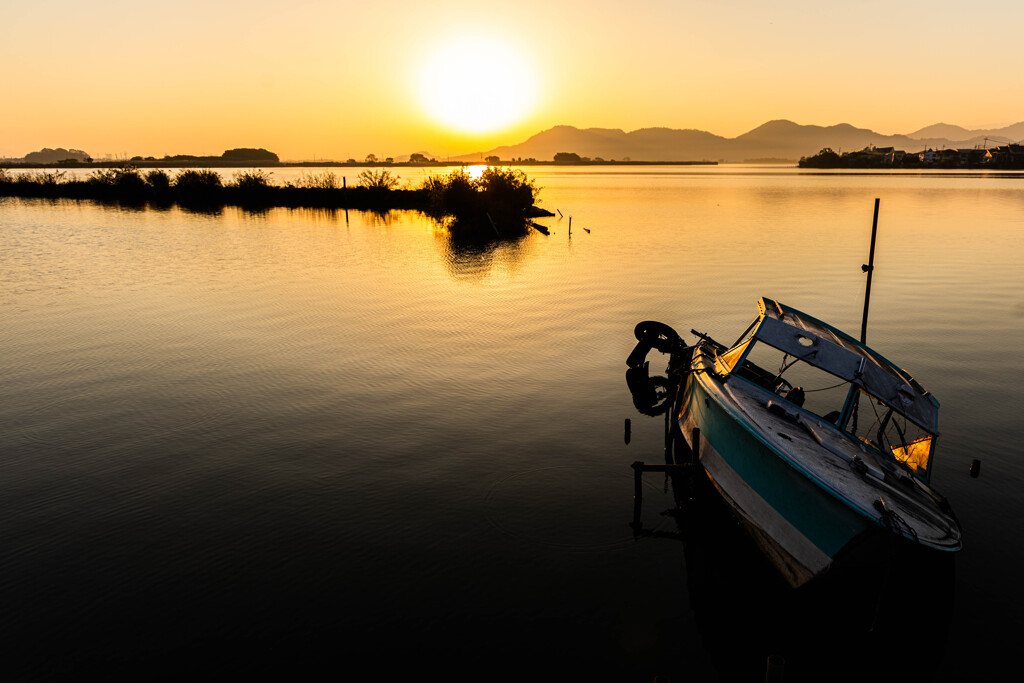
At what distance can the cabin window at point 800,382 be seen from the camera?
582 inches

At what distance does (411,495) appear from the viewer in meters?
13.2

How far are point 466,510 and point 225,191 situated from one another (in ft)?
314

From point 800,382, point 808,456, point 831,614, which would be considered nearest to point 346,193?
point 800,382

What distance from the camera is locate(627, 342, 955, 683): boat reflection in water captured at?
8789 mm

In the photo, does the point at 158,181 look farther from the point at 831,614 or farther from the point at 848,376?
the point at 831,614

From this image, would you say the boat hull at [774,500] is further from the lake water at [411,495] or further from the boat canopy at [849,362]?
the boat canopy at [849,362]

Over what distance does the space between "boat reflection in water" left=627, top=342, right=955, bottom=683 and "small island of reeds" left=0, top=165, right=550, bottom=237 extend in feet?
174

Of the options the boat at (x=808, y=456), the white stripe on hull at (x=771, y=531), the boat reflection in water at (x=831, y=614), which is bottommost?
the boat reflection in water at (x=831, y=614)

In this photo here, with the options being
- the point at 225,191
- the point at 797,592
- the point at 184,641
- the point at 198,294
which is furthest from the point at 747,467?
the point at 225,191

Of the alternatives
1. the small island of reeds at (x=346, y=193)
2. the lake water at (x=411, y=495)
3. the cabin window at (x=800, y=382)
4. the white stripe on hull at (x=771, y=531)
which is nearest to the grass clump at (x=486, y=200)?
the small island of reeds at (x=346, y=193)

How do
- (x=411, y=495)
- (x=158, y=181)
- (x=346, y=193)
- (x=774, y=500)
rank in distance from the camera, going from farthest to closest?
(x=158, y=181), (x=346, y=193), (x=411, y=495), (x=774, y=500)

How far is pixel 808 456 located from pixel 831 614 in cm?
233

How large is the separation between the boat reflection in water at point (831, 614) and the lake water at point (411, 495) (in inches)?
2.1

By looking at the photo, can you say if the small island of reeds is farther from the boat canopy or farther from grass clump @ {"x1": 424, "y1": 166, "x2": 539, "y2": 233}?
the boat canopy
